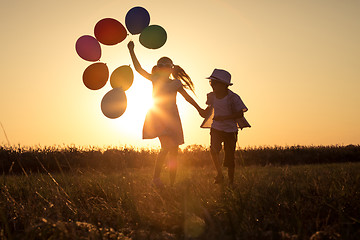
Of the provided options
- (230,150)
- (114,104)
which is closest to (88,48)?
(114,104)

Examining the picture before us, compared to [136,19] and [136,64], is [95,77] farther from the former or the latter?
[136,19]

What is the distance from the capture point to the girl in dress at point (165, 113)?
20.8 ft

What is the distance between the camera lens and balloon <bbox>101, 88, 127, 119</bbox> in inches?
225

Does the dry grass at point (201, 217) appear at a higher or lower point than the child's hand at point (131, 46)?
lower

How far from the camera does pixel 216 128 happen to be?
6.93m

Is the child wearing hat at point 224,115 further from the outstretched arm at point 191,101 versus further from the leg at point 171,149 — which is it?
the leg at point 171,149

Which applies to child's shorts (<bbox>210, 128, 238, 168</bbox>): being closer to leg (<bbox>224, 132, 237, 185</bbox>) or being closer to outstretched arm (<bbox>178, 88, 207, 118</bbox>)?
leg (<bbox>224, 132, 237, 185</bbox>)

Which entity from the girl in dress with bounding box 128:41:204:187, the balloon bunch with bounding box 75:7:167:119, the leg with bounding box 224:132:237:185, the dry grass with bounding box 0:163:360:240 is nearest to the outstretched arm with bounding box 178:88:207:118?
the girl in dress with bounding box 128:41:204:187

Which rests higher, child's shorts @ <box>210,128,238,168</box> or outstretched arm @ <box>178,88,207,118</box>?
outstretched arm @ <box>178,88,207,118</box>

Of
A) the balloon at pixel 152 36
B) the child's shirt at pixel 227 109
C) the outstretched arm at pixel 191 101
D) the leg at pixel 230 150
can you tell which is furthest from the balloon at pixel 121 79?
the leg at pixel 230 150

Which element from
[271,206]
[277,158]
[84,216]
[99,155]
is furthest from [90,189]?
[277,158]

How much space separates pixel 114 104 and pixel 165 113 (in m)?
1.01

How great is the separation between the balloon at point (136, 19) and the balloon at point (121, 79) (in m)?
0.74

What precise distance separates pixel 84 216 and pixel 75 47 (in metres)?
3.75
